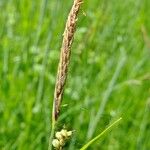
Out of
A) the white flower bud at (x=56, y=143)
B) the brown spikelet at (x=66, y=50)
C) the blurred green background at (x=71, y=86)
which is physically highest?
the brown spikelet at (x=66, y=50)

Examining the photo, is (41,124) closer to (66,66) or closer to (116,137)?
(116,137)

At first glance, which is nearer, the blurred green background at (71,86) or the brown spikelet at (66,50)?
the brown spikelet at (66,50)

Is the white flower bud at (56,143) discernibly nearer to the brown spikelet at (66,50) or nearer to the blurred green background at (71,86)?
the brown spikelet at (66,50)

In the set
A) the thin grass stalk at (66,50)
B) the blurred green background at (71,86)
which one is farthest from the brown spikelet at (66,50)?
the blurred green background at (71,86)

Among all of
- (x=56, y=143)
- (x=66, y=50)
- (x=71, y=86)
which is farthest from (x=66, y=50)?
(x=71, y=86)

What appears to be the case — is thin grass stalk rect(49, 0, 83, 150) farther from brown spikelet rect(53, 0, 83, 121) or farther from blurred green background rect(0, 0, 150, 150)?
blurred green background rect(0, 0, 150, 150)

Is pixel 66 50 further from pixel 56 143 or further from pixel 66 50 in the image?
pixel 56 143

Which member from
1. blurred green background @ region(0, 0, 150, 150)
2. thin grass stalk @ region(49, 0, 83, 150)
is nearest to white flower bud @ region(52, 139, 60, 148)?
thin grass stalk @ region(49, 0, 83, 150)

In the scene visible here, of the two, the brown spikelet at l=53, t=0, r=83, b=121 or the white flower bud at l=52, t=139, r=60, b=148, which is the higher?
the brown spikelet at l=53, t=0, r=83, b=121
